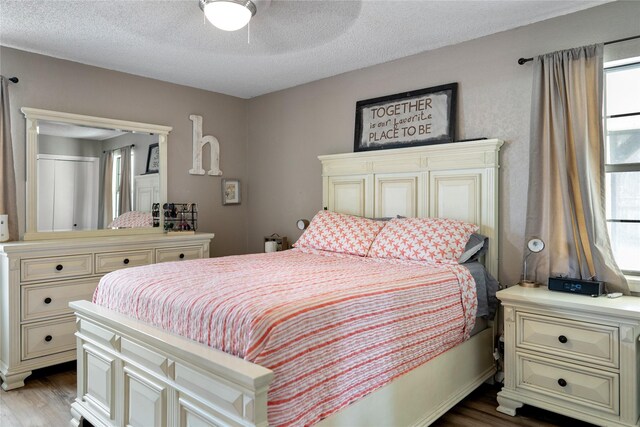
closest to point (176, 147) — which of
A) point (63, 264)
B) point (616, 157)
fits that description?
point (63, 264)

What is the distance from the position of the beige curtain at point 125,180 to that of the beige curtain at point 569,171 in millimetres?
3242

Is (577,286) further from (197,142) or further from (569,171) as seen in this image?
(197,142)

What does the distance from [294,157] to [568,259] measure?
2657 mm

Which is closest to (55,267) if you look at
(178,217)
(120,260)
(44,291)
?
(44,291)

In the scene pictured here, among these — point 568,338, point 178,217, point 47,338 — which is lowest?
point 47,338

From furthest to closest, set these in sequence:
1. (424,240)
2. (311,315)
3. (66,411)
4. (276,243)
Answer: (276,243), (424,240), (66,411), (311,315)

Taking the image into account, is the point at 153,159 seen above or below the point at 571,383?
above

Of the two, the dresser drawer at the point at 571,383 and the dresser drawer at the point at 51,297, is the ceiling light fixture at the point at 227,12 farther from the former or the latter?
the dresser drawer at the point at 571,383

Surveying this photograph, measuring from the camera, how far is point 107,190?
12.1 ft

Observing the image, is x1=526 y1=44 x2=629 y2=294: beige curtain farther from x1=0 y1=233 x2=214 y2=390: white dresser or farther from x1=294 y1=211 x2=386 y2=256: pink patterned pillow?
x1=0 y1=233 x2=214 y2=390: white dresser

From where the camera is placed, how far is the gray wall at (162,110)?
3281 millimetres

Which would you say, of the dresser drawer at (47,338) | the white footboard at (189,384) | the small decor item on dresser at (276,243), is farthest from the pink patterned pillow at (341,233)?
the dresser drawer at (47,338)

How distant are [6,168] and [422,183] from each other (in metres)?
3.09

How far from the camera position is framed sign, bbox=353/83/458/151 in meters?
3.22
